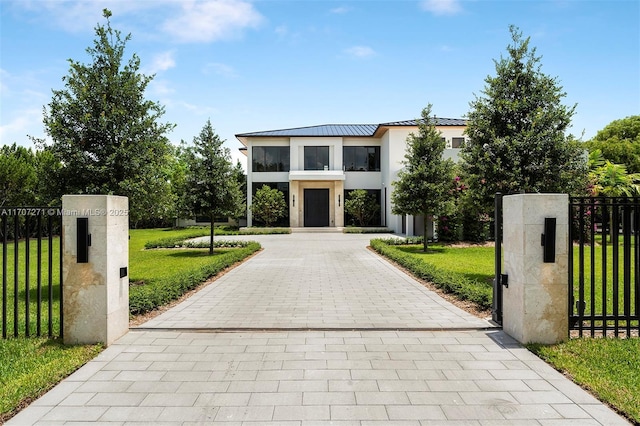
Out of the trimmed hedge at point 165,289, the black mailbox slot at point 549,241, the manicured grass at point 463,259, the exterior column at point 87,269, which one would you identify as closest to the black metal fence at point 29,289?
the exterior column at point 87,269

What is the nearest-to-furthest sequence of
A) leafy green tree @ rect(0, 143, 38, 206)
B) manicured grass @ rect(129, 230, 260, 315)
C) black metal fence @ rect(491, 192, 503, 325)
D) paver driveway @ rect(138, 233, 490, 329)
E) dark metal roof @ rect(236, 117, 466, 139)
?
black metal fence @ rect(491, 192, 503, 325), paver driveway @ rect(138, 233, 490, 329), manicured grass @ rect(129, 230, 260, 315), leafy green tree @ rect(0, 143, 38, 206), dark metal roof @ rect(236, 117, 466, 139)

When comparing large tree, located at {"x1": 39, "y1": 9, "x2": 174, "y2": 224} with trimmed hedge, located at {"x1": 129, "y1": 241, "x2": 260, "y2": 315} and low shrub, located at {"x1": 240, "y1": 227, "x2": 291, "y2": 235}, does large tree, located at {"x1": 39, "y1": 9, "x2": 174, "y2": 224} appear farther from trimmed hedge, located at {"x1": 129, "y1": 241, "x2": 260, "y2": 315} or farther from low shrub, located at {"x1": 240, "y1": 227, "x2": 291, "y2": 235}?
low shrub, located at {"x1": 240, "y1": 227, "x2": 291, "y2": 235}

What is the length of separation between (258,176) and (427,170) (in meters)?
17.9

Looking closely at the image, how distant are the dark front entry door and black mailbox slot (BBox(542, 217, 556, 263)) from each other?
27.1m

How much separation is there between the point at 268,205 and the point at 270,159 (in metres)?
4.12

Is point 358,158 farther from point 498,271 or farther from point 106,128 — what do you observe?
point 498,271

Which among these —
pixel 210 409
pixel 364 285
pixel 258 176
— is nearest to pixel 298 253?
pixel 364 285

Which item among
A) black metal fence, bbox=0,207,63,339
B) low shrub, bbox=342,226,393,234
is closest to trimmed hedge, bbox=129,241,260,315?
black metal fence, bbox=0,207,63,339

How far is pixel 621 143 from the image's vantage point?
35375 millimetres

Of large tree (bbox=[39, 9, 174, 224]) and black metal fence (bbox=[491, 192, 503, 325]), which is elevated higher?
large tree (bbox=[39, 9, 174, 224])

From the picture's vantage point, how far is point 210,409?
3.67 m

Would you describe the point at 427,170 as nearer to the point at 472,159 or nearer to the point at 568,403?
the point at 472,159

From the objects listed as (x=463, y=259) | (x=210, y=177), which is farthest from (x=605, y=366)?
(x=210, y=177)

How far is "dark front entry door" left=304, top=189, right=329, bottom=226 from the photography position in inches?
1276
